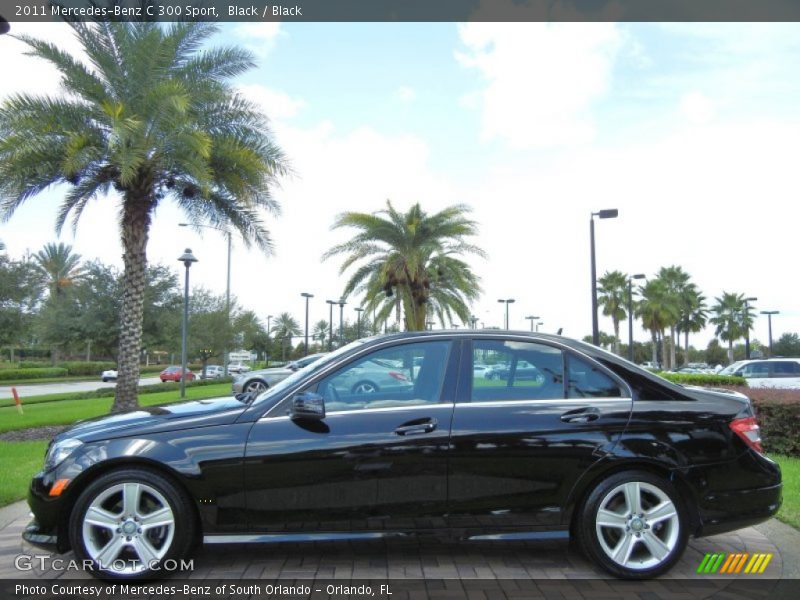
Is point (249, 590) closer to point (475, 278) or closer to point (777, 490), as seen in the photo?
point (777, 490)

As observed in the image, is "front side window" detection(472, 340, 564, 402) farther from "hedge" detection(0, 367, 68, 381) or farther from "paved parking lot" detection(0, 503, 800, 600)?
"hedge" detection(0, 367, 68, 381)

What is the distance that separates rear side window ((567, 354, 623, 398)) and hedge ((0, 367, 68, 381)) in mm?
48378

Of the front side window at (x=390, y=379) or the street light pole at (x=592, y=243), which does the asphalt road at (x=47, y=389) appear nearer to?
the street light pole at (x=592, y=243)

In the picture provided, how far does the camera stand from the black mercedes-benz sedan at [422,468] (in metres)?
3.90

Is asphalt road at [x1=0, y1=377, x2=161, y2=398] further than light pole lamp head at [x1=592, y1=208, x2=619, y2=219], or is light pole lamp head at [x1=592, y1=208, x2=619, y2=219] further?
asphalt road at [x1=0, y1=377, x2=161, y2=398]

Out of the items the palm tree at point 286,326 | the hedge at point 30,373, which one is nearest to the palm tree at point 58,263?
the hedge at point 30,373

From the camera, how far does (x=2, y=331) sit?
1538 inches

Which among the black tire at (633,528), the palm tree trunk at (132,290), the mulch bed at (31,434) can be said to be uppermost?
the palm tree trunk at (132,290)

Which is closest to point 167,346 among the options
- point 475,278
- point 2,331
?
point 2,331

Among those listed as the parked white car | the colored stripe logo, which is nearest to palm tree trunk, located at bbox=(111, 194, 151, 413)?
the colored stripe logo

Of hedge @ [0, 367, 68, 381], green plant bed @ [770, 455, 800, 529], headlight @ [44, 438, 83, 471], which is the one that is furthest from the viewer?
hedge @ [0, 367, 68, 381]

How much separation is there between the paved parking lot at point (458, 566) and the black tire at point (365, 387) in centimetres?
93

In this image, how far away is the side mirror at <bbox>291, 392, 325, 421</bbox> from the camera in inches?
155

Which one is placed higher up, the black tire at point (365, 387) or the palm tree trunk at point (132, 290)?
the palm tree trunk at point (132, 290)
